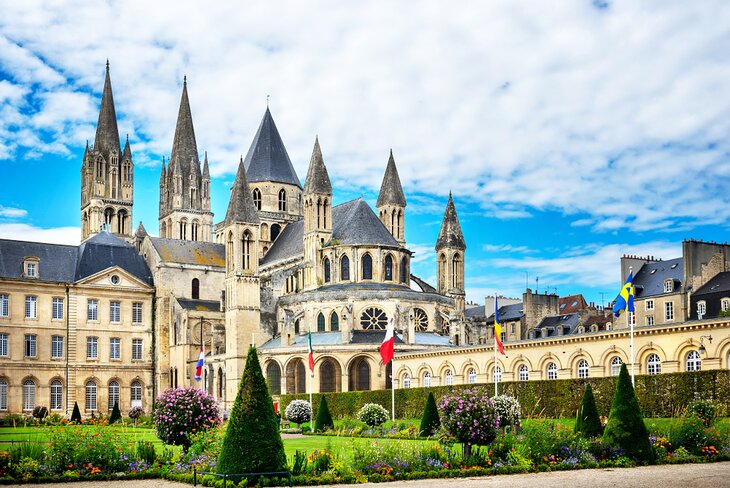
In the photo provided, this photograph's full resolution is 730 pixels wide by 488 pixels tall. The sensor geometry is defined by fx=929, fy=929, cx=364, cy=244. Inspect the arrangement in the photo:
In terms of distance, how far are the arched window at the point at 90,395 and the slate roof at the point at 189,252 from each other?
11.7 metres

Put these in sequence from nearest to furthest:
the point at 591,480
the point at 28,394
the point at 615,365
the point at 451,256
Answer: the point at 591,480 → the point at 615,365 → the point at 28,394 → the point at 451,256

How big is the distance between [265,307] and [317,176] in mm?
10798

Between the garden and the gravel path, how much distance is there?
762mm

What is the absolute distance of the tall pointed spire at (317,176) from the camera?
70875 mm

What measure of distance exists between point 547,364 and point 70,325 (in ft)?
128

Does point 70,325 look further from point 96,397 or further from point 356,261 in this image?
point 356,261

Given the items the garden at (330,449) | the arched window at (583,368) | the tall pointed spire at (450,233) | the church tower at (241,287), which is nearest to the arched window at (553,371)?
the arched window at (583,368)

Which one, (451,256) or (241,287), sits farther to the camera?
(451,256)

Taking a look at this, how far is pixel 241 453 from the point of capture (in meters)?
20.6

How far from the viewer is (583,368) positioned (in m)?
46.2

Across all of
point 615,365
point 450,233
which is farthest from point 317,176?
point 615,365

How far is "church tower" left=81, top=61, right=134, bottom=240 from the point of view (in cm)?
9850

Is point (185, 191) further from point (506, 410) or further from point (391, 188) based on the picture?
point (506, 410)

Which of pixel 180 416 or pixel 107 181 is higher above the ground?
pixel 107 181
